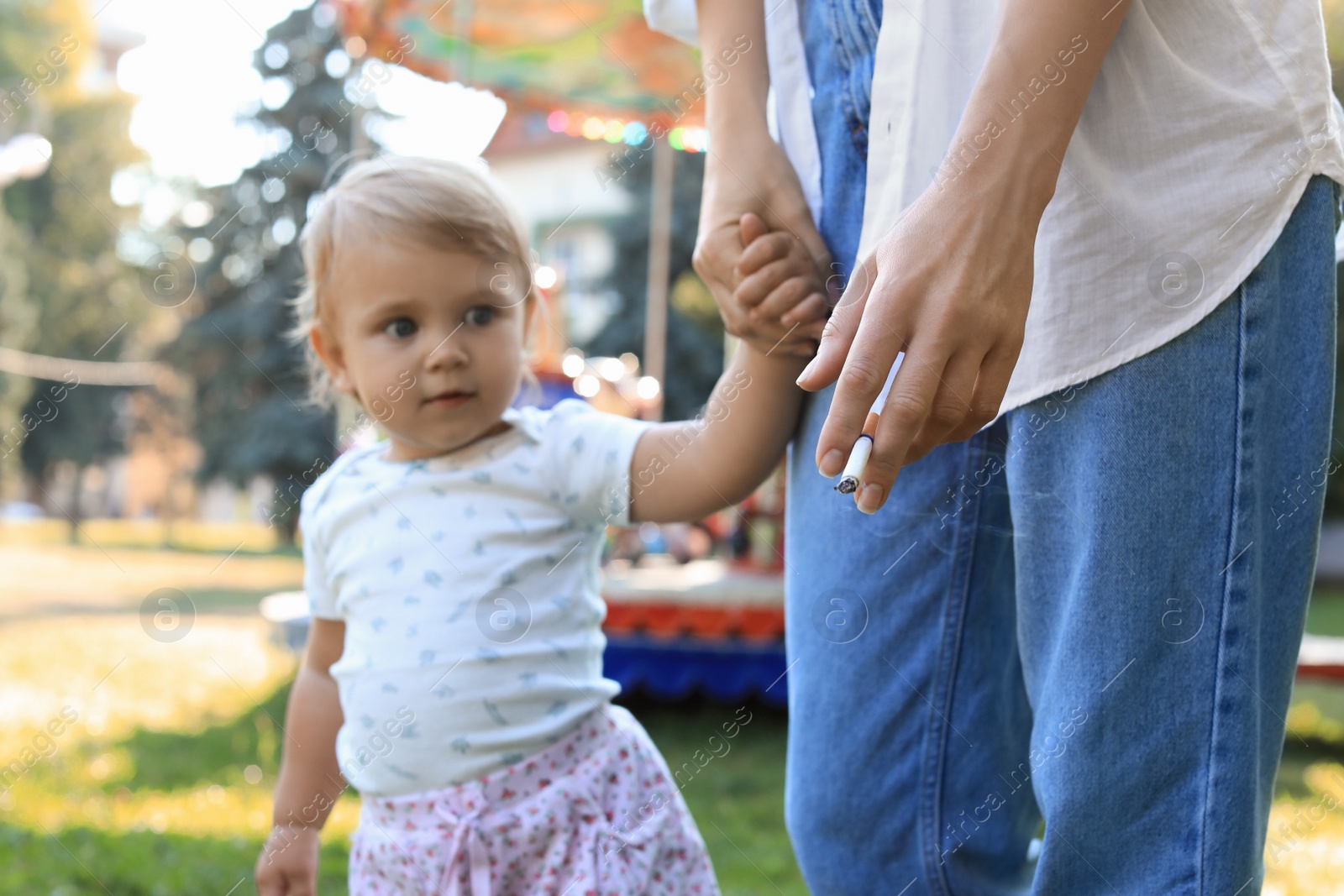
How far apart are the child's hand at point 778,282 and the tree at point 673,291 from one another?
13.5 metres

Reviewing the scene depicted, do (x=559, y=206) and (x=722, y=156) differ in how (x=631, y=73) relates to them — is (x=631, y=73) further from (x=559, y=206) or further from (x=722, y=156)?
(x=559, y=206)

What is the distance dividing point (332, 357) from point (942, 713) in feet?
3.02

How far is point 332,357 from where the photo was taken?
1.53 m

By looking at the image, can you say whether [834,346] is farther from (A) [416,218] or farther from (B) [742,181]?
(A) [416,218]

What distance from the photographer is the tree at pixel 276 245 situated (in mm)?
16266

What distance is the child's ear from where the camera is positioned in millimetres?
1517

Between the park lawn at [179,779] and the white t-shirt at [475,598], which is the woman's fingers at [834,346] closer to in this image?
the white t-shirt at [475,598]

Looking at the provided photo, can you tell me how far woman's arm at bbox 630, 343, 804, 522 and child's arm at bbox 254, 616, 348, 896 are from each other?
1.63ft

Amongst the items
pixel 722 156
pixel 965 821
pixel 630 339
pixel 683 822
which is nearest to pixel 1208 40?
pixel 722 156

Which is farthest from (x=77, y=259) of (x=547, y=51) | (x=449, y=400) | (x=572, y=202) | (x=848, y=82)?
(x=848, y=82)

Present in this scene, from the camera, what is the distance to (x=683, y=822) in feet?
4.42

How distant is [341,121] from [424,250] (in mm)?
15814

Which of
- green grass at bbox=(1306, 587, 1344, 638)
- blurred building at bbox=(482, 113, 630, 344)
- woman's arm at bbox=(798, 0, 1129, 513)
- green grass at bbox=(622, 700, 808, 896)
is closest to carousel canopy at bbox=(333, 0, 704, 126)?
green grass at bbox=(622, 700, 808, 896)

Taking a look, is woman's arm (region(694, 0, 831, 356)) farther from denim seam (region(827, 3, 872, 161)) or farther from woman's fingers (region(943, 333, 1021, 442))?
woman's fingers (region(943, 333, 1021, 442))
